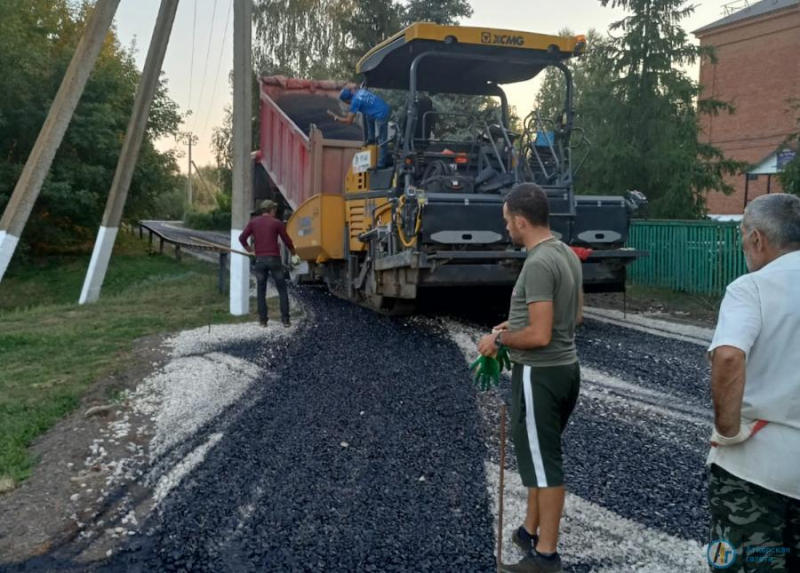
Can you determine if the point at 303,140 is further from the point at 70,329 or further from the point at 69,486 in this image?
the point at 69,486

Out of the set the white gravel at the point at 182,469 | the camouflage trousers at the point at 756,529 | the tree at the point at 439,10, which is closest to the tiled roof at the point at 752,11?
the tree at the point at 439,10

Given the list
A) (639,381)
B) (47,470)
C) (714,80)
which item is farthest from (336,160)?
(714,80)

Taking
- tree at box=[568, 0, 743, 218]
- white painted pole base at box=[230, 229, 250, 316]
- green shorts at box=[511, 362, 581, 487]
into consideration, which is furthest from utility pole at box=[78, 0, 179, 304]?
green shorts at box=[511, 362, 581, 487]

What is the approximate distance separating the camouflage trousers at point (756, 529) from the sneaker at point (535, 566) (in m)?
0.93

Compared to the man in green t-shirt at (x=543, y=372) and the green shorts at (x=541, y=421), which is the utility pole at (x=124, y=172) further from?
the green shorts at (x=541, y=421)

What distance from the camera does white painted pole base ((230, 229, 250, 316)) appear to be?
404 inches

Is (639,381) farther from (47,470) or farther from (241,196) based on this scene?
(241,196)

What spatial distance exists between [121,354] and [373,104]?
419 centimetres

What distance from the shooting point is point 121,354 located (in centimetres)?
805

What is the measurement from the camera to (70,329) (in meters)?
9.85

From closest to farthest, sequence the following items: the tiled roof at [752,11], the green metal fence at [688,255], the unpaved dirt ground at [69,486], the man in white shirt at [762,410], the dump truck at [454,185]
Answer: the man in white shirt at [762,410]
the unpaved dirt ground at [69,486]
the dump truck at [454,185]
the green metal fence at [688,255]
the tiled roof at [752,11]

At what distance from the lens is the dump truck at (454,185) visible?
816 cm

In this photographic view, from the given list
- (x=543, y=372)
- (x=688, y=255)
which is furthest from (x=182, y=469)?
(x=688, y=255)

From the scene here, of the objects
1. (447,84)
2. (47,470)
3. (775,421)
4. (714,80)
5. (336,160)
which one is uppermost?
(714,80)
